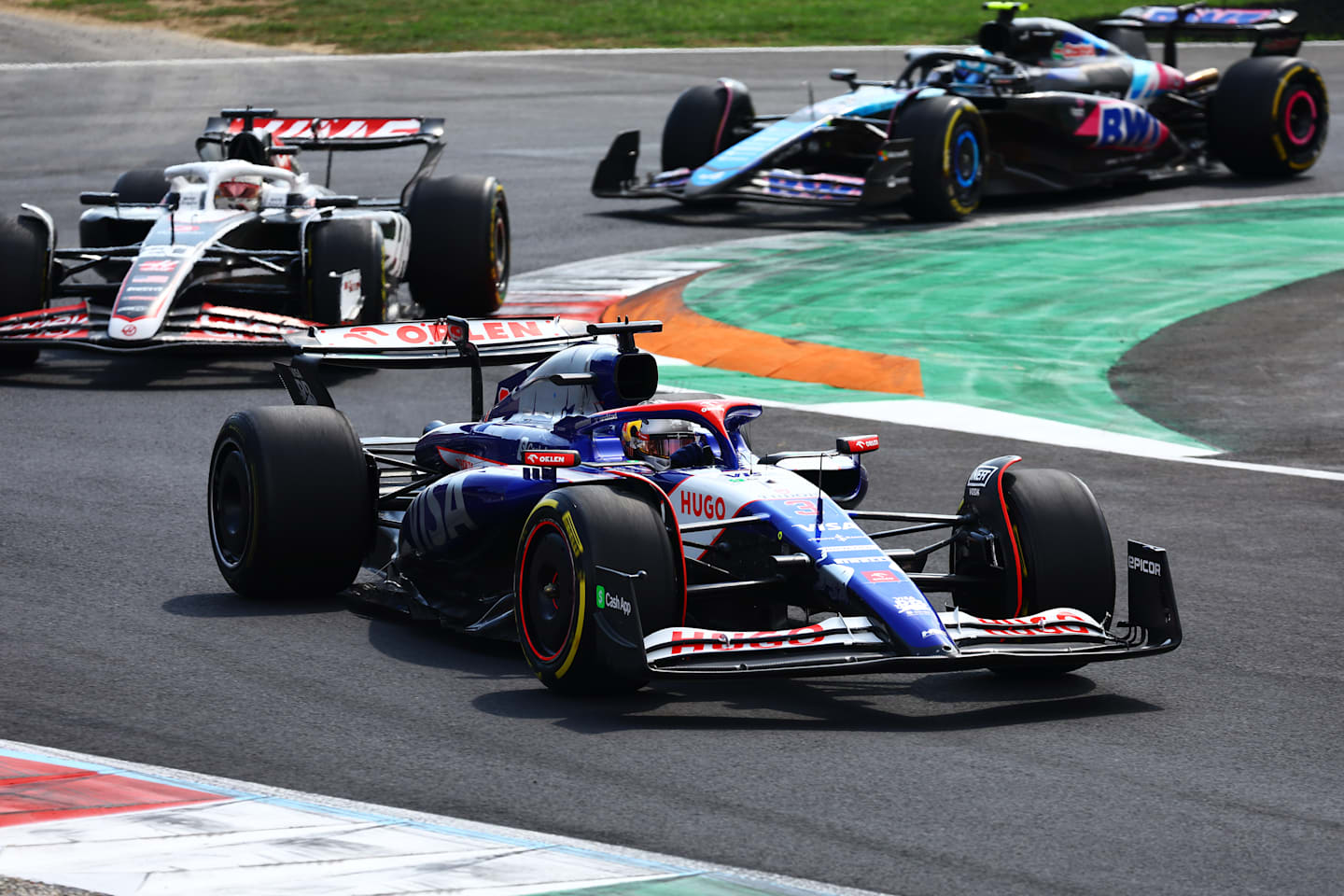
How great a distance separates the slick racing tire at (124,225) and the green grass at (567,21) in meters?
21.4

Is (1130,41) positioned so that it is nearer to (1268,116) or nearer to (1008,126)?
(1268,116)

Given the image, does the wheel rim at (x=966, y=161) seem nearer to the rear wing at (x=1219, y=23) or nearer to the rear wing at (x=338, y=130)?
the rear wing at (x=1219, y=23)

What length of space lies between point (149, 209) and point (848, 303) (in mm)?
5893

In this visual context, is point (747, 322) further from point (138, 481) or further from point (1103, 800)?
point (1103, 800)

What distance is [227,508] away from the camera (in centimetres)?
898

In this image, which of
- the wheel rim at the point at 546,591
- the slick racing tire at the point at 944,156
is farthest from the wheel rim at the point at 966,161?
the wheel rim at the point at 546,591

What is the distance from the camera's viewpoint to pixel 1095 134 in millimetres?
22203

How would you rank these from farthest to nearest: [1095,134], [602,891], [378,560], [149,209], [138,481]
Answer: [1095,134], [149,209], [138,481], [378,560], [602,891]

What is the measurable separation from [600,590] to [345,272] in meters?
8.43

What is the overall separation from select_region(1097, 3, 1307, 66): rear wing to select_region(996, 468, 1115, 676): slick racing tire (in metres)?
16.2

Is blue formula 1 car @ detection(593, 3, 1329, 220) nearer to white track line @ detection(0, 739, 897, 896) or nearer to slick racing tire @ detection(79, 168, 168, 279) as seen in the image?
slick racing tire @ detection(79, 168, 168, 279)

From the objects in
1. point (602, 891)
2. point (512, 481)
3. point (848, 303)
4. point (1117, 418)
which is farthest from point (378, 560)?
point (848, 303)

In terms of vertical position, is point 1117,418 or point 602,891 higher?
point 602,891

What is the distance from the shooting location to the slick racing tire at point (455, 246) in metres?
16.7
